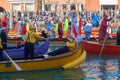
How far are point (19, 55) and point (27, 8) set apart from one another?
117 feet

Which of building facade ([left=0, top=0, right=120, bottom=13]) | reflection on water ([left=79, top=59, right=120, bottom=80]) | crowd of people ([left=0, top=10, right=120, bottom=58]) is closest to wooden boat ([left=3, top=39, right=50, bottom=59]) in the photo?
crowd of people ([left=0, top=10, right=120, bottom=58])

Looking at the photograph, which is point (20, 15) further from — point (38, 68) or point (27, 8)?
point (38, 68)

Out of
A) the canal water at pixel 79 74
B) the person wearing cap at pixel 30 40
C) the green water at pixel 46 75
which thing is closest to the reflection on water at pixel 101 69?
the canal water at pixel 79 74

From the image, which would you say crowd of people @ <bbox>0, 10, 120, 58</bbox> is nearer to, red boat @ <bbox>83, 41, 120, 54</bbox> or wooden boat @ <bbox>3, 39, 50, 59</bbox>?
red boat @ <bbox>83, 41, 120, 54</bbox>

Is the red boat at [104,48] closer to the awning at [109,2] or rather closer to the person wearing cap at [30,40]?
the person wearing cap at [30,40]

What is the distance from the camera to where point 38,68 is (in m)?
19.0

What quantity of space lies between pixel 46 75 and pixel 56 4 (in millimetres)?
36244

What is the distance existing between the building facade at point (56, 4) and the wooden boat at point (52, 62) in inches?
1354

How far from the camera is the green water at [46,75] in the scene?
58.1ft

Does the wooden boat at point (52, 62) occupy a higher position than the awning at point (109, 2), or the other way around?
the awning at point (109, 2)

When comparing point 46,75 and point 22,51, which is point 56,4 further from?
point 46,75

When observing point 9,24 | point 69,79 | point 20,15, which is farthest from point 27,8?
point 69,79

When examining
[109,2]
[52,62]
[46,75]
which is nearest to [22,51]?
[52,62]

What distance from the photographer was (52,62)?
749 inches
